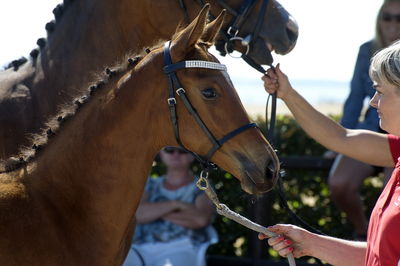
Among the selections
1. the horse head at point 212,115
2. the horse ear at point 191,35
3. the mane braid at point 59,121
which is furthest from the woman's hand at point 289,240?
the mane braid at point 59,121

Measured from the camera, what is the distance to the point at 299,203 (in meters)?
6.13

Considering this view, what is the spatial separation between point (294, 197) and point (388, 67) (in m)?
3.53

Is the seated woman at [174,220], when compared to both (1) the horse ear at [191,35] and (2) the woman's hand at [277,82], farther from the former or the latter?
(1) the horse ear at [191,35]

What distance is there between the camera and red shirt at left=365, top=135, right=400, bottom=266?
255cm

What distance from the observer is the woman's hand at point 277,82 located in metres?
3.76

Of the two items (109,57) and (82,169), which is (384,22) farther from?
(82,169)

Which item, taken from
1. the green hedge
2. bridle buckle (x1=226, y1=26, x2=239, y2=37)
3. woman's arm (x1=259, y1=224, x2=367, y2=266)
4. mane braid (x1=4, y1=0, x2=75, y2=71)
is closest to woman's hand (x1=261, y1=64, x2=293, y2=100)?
bridle buckle (x1=226, y1=26, x2=239, y2=37)

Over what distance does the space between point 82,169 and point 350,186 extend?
2.75m

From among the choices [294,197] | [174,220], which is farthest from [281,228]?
[294,197]

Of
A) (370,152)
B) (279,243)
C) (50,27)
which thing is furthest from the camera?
(50,27)

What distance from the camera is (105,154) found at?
10.0 feet

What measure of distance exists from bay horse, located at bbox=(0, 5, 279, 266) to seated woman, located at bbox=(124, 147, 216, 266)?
6.81 feet

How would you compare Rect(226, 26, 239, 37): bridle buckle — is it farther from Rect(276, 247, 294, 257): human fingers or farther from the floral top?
Rect(276, 247, 294, 257): human fingers

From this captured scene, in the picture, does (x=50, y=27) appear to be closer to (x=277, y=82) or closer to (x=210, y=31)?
(x=210, y=31)
